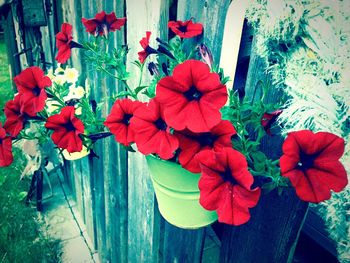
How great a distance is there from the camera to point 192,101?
2.08 ft

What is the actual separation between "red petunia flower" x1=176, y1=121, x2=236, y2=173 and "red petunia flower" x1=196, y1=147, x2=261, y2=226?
0.22 ft

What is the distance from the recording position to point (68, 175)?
337cm

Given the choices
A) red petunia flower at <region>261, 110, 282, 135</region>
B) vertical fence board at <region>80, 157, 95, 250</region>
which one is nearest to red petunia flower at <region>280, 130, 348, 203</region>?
red petunia flower at <region>261, 110, 282, 135</region>

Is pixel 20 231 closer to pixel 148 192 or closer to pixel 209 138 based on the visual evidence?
pixel 148 192

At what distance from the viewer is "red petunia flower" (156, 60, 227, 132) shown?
0.60 m

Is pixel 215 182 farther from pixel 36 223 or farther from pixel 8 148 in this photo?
pixel 36 223

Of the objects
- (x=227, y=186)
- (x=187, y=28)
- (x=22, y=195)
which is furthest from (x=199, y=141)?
(x=22, y=195)

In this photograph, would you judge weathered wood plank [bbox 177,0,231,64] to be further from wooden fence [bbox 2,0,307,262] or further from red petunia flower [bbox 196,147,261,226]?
red petunia flower [bbox 196,147,261,226]

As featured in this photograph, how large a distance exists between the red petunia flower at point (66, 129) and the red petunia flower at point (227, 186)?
410mm

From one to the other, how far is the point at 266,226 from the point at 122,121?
1.73ft

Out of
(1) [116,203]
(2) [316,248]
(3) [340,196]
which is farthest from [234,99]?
(2) [316,248]

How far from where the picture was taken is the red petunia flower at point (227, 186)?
1.83 feet

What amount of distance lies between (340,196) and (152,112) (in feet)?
1.47

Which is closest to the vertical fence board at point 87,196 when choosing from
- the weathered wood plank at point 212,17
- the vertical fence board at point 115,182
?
the vertical fence board at point 115,182
